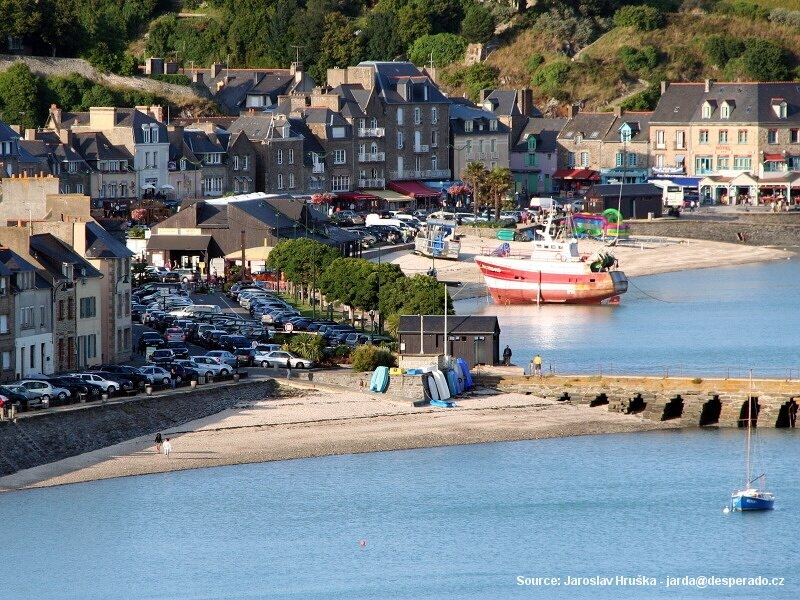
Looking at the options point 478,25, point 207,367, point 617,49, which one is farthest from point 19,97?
point 207,367

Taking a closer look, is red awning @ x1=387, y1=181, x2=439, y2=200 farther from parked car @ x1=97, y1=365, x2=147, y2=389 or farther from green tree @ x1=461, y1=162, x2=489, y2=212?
parked car @ x1=97, y1=365, x2=147, y2=389

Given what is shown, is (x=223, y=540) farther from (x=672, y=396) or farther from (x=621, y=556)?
(x=672, y=396)

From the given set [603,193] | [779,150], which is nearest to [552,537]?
[603,193]

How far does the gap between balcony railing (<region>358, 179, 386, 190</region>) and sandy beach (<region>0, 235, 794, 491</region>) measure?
210ft

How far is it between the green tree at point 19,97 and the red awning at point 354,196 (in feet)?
62.2

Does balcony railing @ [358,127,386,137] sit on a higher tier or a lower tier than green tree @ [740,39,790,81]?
lower

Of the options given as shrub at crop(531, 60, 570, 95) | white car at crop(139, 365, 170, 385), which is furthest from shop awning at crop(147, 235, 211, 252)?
shrub at crop(531, 60, 570, 95)

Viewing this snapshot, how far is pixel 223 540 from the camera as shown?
5069 centimetres

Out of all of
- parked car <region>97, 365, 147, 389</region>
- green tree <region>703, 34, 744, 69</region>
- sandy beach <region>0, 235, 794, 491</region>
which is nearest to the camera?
sandy beach <region>0, 235, 794, 491</region>

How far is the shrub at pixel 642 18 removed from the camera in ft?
501

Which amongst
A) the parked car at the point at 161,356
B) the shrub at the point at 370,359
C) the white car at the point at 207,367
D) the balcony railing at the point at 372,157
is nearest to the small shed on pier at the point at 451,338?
the shrub at the point at 370,359

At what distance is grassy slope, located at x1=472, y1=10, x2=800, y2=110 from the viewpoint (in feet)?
490

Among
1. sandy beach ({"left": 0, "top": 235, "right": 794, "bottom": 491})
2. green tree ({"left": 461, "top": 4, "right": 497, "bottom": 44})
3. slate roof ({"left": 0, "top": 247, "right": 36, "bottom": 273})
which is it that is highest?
green tree ({"left": 461, "top": 4, "right": 497, "bottom": 44})

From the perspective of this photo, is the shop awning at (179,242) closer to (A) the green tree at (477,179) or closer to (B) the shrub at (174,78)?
(A) the green tree at (477,179)
